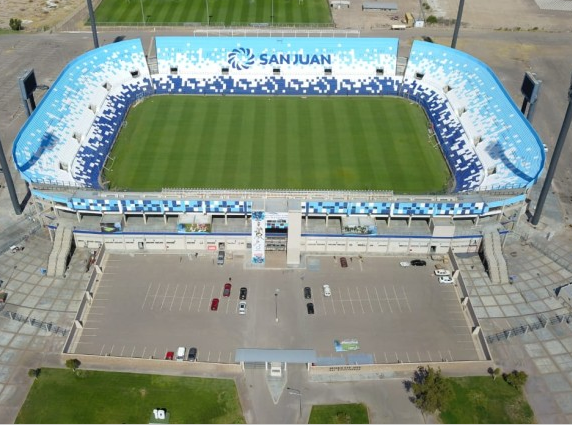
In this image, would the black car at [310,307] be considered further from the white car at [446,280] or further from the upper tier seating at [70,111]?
the upper tier seating at [70,111]

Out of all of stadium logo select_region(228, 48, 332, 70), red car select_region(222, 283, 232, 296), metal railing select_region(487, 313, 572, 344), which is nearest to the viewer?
metal railing select_region(487, 313, 572, 344)

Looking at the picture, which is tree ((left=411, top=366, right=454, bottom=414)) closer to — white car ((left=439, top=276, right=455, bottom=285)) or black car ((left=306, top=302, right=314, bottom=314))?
black car ((left=306, top=302, right=314, bottom=314))

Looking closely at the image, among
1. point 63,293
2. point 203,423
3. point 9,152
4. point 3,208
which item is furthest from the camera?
point 9,152

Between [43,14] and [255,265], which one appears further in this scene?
[43,14]

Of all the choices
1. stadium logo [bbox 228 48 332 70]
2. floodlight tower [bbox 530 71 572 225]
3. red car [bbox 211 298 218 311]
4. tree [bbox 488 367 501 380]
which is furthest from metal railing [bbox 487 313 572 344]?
stadium logo [bbox 228 48 332 70]

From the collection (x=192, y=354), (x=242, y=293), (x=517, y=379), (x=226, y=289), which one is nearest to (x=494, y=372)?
(x=517, y=379)

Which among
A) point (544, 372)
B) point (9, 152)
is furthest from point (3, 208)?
point (544, 372)

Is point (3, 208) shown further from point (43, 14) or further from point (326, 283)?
point (43, 14)
